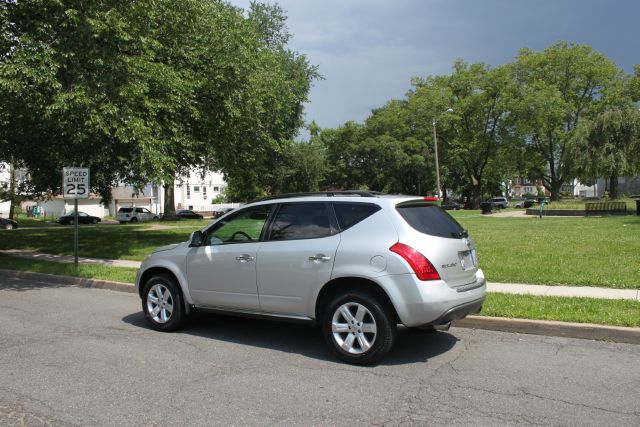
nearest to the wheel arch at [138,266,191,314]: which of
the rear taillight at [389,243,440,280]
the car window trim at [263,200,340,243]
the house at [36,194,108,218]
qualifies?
the car window trim at [263,200,340,243]

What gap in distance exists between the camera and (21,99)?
469 inches

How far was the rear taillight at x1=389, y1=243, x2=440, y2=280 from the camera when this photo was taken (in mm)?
5098

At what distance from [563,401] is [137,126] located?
11.3m

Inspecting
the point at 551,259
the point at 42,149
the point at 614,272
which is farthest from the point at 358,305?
the point at 42,149

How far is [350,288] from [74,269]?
9.23m

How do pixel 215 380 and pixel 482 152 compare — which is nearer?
pixel 215 380

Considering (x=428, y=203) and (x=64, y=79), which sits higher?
(x=64, y=79)

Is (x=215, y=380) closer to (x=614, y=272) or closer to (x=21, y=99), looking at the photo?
(x=614, y=272)

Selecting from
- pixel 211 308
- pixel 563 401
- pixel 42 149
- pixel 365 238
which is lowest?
pixel 563 401

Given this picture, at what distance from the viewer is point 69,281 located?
11477 millimetres

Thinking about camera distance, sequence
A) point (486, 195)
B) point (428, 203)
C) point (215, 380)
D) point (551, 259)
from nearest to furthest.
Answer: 1. point (215, 380)
2. point (428, 203)
3. point (551, 259)
4. point (486, 195)

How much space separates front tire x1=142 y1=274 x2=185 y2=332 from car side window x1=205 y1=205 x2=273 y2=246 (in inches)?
32.2

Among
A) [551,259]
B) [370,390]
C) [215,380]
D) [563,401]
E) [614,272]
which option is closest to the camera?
[563,401]

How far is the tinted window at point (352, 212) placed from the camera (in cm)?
554
